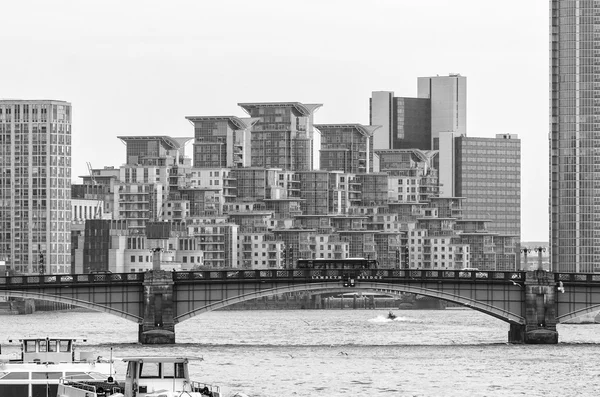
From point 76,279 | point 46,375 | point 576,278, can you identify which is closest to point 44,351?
point 46,375

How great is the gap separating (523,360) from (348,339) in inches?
1813

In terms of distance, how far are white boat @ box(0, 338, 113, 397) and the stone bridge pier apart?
243 feet

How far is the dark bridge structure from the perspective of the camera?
155 meters

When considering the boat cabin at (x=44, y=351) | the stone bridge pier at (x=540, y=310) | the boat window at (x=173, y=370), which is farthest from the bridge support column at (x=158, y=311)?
the boat window at (x=173, y=370)

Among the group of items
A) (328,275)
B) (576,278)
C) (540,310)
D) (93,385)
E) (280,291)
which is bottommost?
(540,310)

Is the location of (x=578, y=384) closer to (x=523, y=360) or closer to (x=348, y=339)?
(x=523, y=360)

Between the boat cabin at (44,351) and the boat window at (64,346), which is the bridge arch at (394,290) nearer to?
the boat window at (64,346)

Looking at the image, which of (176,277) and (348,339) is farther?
(348,339)

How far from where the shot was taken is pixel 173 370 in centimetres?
7094

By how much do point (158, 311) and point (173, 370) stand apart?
83990 millimetres

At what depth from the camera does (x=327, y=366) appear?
13388cm

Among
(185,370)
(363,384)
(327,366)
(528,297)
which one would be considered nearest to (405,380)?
(363,384)

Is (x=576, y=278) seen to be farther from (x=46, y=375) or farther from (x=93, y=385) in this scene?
(x=93, y=385)

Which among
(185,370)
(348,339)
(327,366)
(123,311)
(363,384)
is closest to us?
(185,370)
